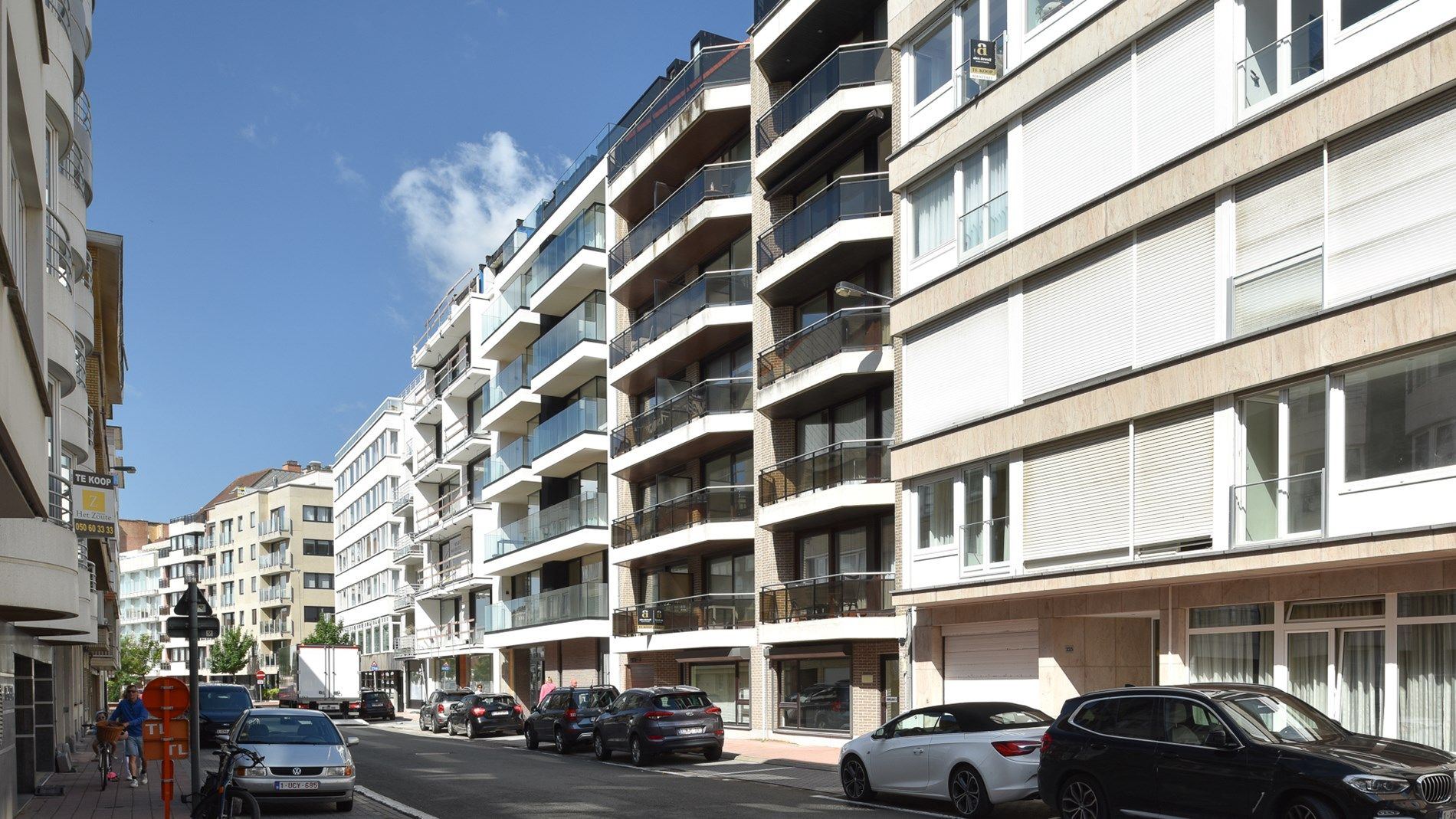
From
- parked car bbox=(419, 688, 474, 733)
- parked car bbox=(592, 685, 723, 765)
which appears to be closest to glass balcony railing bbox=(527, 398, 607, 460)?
parked car bbox=(419, 688, 474, 733)

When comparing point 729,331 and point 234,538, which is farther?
point 234,538

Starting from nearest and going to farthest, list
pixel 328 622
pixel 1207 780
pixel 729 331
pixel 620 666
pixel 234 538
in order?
pixel 1207 780
pixel 729 331
pixel 620 666
pixel 328 622
pixel 234 538

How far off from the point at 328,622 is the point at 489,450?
3608cm

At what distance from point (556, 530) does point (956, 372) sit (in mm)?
25196

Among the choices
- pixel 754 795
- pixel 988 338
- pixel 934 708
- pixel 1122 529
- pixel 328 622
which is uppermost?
pixel 988 338

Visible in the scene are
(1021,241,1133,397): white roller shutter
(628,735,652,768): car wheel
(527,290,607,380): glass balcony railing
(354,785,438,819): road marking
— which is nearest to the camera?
(354,785,438,819): road marking

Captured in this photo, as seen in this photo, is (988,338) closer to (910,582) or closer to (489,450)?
(910,582)

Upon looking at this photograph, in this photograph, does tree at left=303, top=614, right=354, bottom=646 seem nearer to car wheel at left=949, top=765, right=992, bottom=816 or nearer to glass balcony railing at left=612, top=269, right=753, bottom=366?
glass balcony railing at left=612, top=269, right=753, bottom=366

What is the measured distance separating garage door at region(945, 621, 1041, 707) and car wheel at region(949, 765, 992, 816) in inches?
212

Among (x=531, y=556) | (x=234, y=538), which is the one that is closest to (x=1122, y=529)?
(x=531, y=556)

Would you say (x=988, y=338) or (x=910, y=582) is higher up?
(x=988, y=338)

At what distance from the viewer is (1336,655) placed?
55.9 feet

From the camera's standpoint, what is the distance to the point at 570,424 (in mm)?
46375

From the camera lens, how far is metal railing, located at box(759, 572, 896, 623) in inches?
1144
